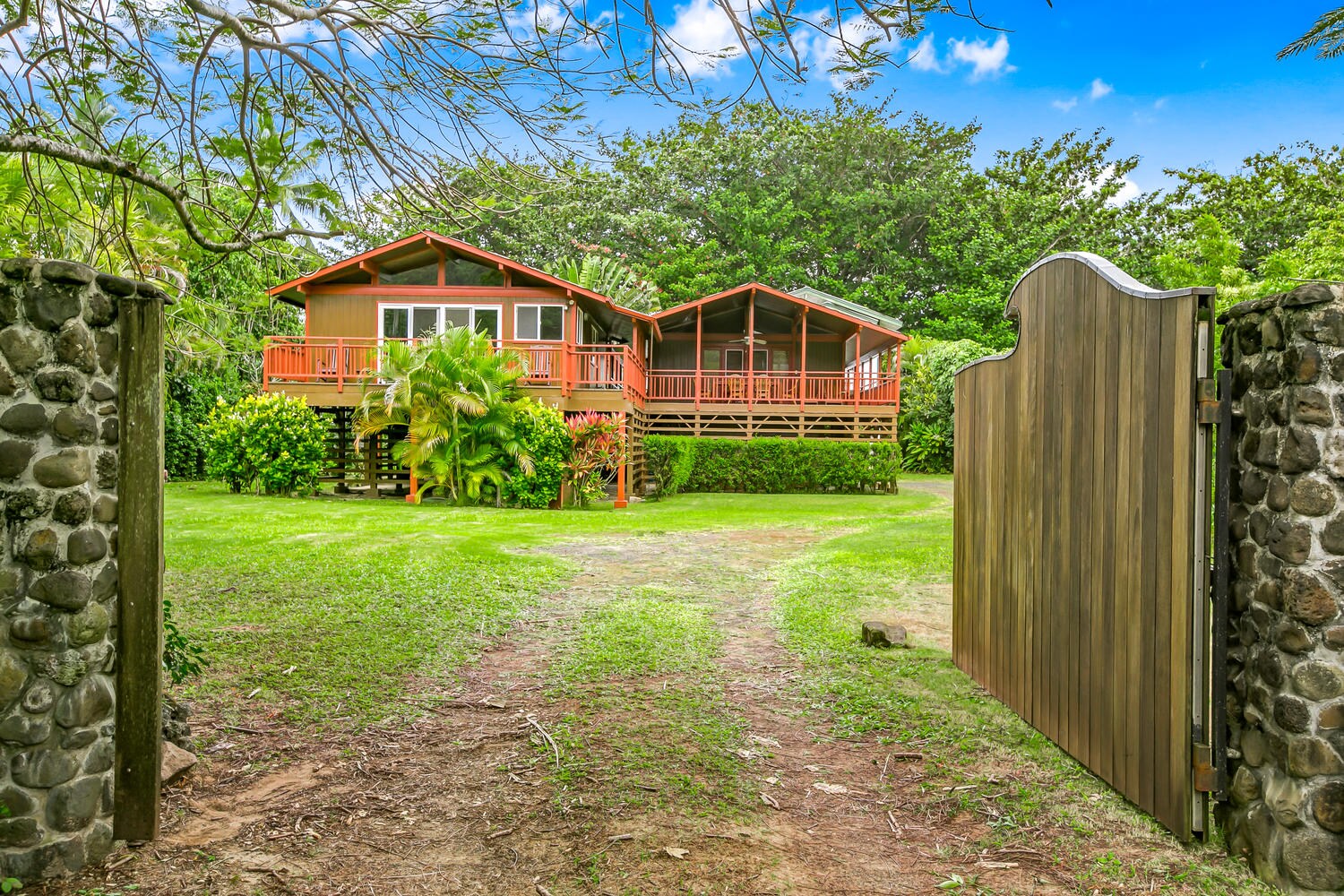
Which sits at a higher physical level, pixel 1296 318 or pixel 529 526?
pixel 1296 318

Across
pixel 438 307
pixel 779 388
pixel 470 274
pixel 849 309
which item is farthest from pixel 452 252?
pixel 849 309

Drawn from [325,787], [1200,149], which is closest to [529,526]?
[325,787]

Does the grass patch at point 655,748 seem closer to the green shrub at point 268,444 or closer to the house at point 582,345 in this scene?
the house at point 582,345

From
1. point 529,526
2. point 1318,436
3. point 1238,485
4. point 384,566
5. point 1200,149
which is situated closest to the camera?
point 1318,436

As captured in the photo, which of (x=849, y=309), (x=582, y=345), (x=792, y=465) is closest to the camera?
(x=582, y=345)

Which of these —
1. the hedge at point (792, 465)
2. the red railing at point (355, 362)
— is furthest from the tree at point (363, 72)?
the hedge at point (792, 465)

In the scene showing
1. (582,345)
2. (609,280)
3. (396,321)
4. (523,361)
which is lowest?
(523,361)

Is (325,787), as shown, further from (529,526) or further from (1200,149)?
(1200,149)

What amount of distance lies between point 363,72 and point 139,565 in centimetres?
332

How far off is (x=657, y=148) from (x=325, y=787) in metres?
32.3

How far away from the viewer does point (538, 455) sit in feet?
47.1

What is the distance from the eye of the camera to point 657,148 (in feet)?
108

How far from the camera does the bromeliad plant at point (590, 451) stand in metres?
14.7

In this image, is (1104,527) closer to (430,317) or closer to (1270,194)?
(430,317)
